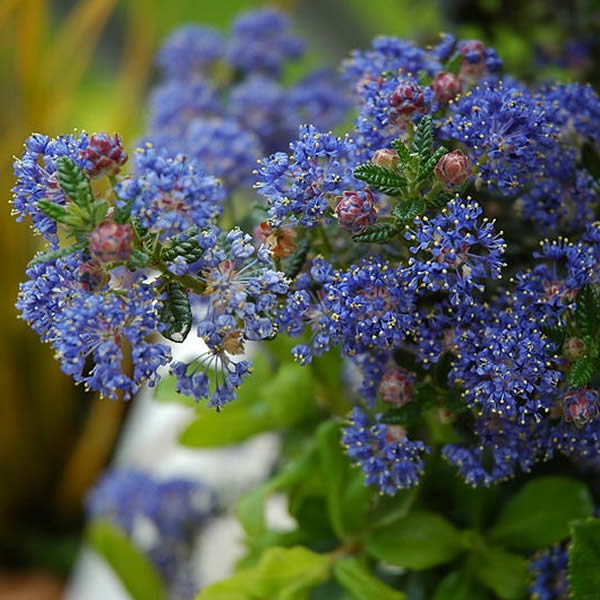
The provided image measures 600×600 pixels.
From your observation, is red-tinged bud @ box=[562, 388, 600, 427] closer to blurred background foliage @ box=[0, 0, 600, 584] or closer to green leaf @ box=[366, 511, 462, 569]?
green leaf @ box=[366, 511, 462, 569]

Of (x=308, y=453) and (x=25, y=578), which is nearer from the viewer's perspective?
(x=308, y=453)

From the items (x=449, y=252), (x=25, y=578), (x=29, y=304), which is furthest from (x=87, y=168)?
(x=25, y=578)

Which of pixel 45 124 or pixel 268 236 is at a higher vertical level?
pixel 45 124

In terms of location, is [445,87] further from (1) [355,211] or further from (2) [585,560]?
(2) [585,560]

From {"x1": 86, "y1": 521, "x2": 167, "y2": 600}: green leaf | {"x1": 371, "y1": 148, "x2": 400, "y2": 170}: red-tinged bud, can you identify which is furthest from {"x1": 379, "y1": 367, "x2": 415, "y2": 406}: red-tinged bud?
{"x1": 86, "y1": 521, "x2": 167, "y2": 600}: green leaf

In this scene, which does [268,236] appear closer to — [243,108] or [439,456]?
[439,456]

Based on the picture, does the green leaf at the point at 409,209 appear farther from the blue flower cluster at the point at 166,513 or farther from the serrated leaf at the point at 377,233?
the blue flower cluster at the point at 166,513
